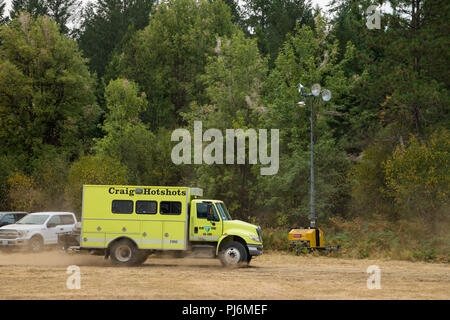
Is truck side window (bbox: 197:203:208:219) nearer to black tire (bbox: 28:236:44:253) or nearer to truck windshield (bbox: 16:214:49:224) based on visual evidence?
black tire (bbox: 28:236:44:253)

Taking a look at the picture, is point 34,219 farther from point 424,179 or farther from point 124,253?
point 424,179

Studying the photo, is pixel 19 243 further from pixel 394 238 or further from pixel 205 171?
pixel 205 171

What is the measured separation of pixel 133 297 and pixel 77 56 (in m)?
46.8

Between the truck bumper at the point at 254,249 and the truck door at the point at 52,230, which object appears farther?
the truck door at the point at 52,230

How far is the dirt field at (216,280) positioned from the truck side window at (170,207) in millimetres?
2063

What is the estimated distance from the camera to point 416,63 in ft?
123

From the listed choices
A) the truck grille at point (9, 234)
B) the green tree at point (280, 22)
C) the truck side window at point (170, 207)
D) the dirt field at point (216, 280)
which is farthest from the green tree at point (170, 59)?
the truck side window at point (170, 207)

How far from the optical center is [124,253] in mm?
21828

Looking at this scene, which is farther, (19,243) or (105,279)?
(19,243)

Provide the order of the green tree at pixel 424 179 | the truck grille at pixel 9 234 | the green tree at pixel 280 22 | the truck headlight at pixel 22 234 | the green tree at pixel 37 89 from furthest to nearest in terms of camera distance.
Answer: the green tree at pixel 280 22
the green tree at pixel 37 89
the green tree at pixel 424 179
the truck headlight at pixel 22 234
the truck grille at pixel 9 234

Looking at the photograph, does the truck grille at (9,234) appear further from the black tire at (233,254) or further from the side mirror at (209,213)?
the black tire at (233,254)

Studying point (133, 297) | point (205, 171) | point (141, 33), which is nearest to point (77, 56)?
point (141, 33)

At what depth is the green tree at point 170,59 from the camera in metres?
61.2

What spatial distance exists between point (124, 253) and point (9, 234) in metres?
7.33
